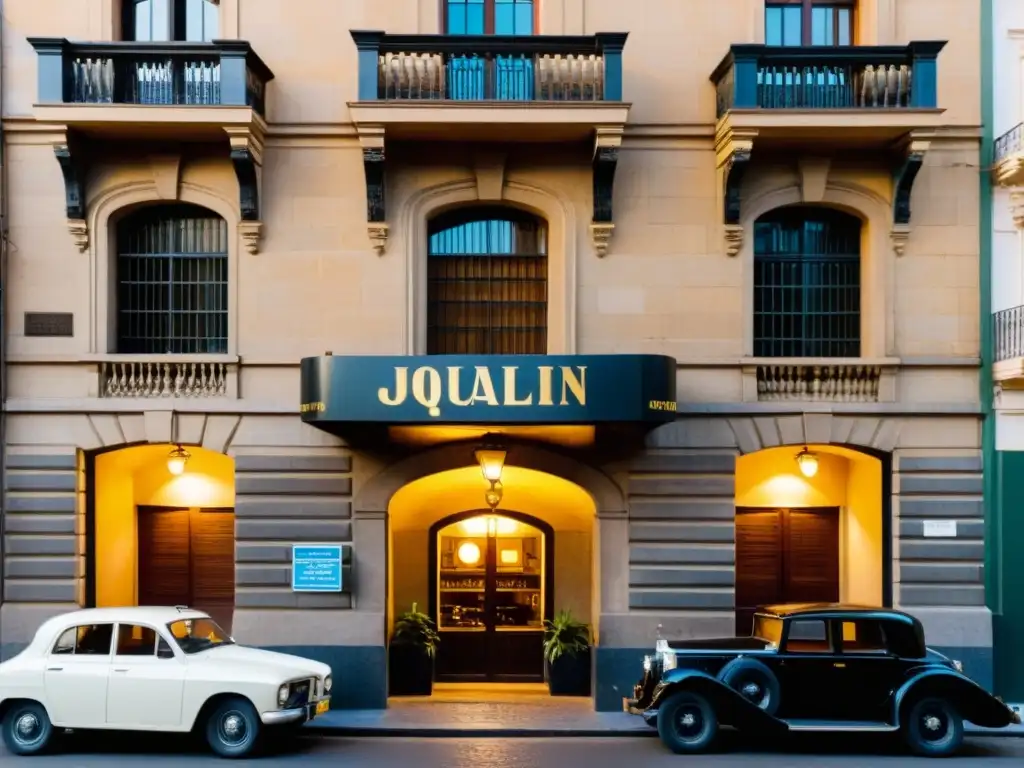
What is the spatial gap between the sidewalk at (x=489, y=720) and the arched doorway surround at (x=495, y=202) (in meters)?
5.03

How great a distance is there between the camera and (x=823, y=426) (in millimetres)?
14141

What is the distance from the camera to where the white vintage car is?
37.0 feet

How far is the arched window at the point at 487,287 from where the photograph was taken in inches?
583

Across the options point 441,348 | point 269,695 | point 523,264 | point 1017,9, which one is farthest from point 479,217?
point 1017,9

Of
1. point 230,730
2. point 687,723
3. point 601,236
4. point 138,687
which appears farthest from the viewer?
point 601,236

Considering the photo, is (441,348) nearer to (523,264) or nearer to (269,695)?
(523,264)

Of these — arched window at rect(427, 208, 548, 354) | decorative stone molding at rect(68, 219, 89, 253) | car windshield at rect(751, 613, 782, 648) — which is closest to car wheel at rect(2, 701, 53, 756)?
decorative stone molding at rect(68, 219, 89, 253)

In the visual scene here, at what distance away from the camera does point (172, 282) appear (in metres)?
14.7

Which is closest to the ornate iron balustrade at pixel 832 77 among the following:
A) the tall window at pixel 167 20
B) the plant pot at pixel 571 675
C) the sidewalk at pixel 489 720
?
the tall window at pixel 167 20

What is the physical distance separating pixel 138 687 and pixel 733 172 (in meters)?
10.1

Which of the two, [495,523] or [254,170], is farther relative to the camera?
[495,523]

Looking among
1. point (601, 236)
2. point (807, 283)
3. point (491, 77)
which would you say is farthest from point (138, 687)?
point (807, 283)

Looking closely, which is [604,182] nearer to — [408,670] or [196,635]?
[408,670]

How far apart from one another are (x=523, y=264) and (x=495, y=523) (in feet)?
14.1
